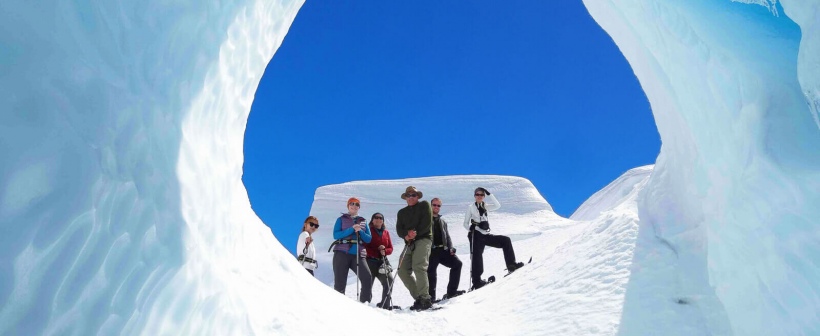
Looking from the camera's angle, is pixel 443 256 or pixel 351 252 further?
pixel 443 256

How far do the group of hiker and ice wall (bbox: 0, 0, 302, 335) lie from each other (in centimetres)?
281

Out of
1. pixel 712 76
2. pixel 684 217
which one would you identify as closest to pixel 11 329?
pixel 712 76

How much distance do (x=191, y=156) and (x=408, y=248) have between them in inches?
135

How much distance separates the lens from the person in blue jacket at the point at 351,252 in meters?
5.51

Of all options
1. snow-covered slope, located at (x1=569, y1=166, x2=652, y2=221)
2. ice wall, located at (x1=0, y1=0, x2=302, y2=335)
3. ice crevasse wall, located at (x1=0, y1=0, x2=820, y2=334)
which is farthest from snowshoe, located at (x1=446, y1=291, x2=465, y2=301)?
snow-covered slope, located at (x1=569, y1=166, x2=652, y2=221)

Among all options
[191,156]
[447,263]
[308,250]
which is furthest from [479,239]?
[191,156]

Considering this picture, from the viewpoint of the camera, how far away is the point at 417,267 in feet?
17.9

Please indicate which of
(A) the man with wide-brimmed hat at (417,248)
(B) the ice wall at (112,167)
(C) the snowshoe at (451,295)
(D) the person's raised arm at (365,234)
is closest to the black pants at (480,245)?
(C) the snowshoe at (451,295)

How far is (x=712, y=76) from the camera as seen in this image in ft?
9.32

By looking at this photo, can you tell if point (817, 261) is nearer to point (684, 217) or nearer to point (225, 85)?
point (684, 217)

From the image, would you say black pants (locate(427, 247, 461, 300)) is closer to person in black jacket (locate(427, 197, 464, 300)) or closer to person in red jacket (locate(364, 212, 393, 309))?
person in black jacket (locate(427, 197, 464, 300))

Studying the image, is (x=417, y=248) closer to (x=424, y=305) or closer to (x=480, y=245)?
(x=424, y=305)

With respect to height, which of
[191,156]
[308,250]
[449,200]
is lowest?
[191,156]

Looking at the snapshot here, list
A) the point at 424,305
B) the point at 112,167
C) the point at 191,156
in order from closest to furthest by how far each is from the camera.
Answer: the point at 112,167 → the point at 191,156 → the point at 424,305
